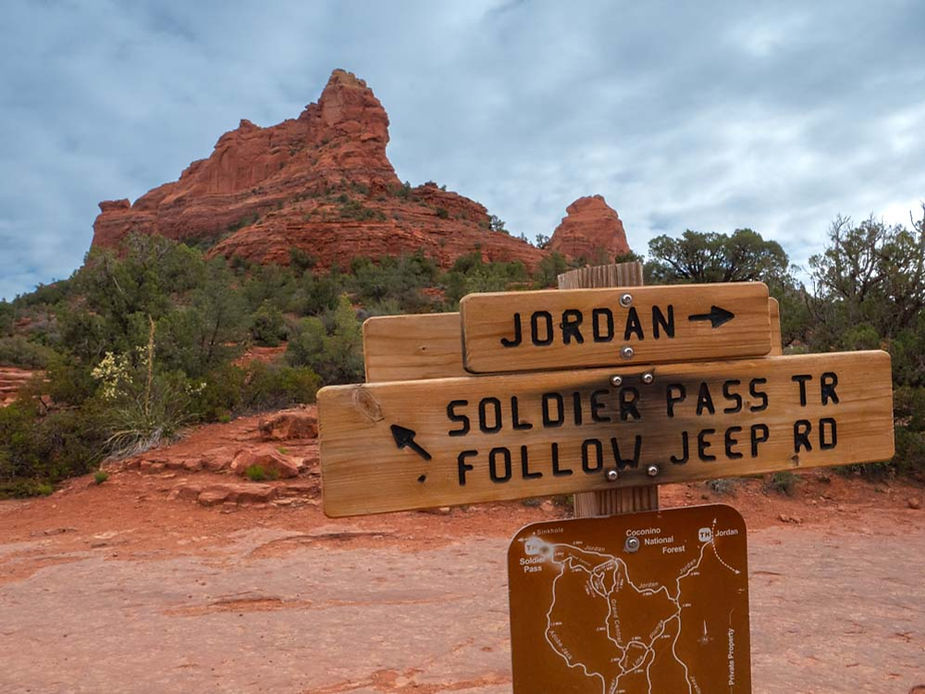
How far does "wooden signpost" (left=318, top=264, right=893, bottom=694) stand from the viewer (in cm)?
142

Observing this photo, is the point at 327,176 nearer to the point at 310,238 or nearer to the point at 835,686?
the point at 310,238

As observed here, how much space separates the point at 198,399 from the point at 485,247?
3425 cm

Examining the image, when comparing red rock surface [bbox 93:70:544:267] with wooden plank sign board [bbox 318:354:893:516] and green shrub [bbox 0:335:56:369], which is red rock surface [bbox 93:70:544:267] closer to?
green shrub [bbox 0:335:56:369]

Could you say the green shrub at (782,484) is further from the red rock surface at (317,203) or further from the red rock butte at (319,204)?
the red rock surface at (317,203)

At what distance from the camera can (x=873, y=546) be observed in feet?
18.9

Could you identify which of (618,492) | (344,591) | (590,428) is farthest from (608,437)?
(344,591)

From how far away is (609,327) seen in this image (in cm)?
151

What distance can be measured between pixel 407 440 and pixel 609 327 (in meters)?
0.57

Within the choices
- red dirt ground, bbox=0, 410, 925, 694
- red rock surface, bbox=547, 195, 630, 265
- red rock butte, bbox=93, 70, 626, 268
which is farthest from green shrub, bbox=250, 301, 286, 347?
red rock surface, bbox=547, 195, 630, 265

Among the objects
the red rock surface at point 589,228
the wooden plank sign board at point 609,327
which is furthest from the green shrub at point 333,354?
the red rock surface at point 589,228

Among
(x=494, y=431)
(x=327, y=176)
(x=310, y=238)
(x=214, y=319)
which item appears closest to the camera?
(x=494, y=431)

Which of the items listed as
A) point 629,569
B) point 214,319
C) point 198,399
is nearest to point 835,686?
point 629,569

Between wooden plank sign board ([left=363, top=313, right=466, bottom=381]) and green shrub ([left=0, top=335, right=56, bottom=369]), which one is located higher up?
green shrub ([left=0, top=335, right=56, bottom=369])

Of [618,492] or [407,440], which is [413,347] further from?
[618,492]
